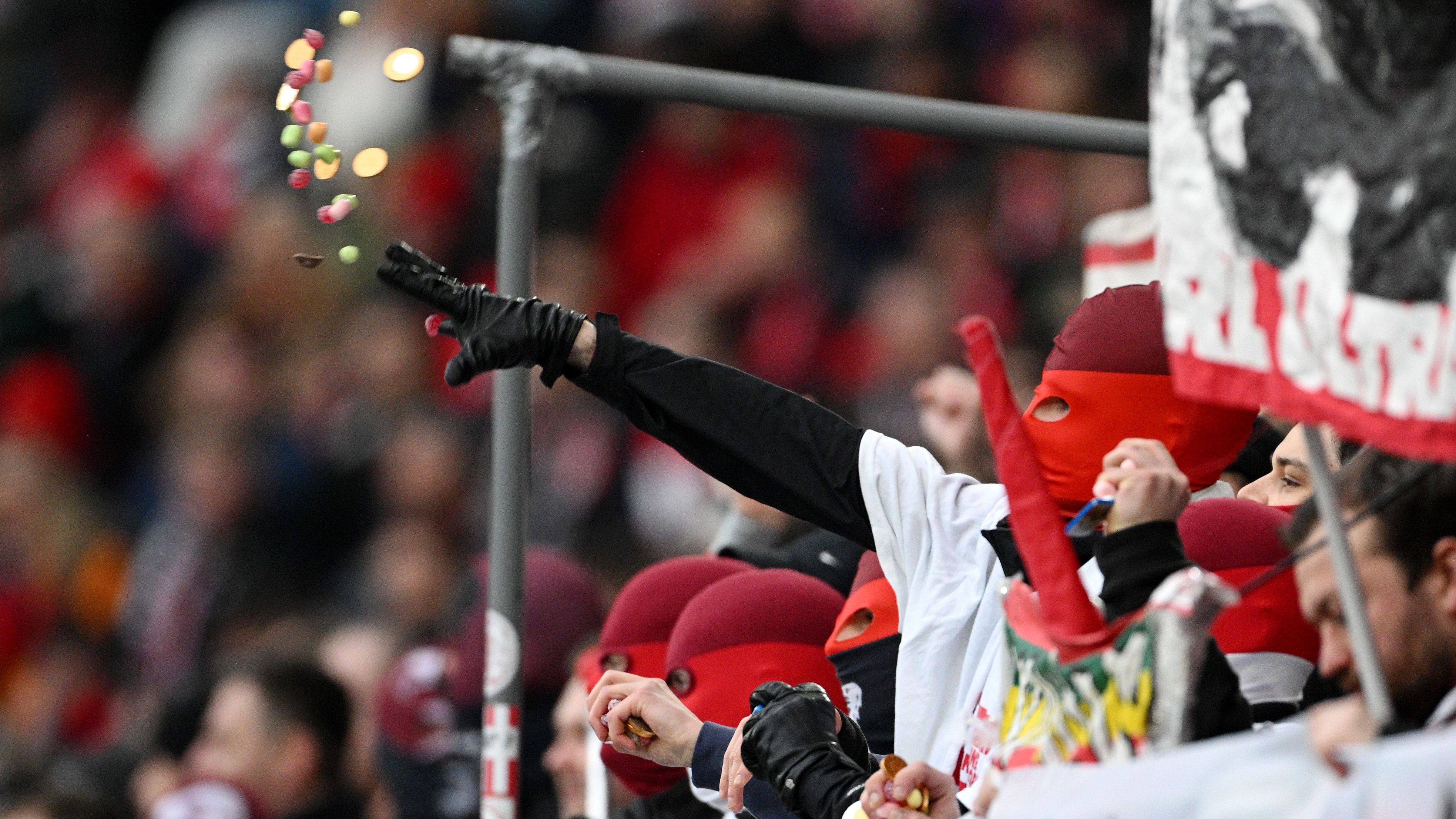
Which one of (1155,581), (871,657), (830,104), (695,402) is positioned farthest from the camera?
(830,104)

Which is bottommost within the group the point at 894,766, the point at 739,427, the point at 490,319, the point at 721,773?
the point at 721,773

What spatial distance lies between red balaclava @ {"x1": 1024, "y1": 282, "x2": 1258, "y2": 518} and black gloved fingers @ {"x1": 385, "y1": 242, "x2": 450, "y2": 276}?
818 mm

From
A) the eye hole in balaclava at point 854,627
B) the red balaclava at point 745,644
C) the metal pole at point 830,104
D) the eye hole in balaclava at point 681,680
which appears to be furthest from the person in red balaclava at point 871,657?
the metal pole at point 830,104

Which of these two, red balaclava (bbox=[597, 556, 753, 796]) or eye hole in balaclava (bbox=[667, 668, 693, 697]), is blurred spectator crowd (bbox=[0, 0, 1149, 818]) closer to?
red balaclava (bbox=[597, 556, 753, 796])

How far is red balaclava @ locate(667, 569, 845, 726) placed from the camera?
9.98ft

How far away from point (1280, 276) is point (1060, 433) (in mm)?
739

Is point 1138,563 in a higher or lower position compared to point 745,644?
higher

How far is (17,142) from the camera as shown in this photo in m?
7.74

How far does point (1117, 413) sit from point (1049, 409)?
108mm

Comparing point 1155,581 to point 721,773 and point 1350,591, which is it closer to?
point 1350,591

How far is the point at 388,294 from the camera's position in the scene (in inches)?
265

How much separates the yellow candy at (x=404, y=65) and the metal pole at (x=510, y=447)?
461 mm

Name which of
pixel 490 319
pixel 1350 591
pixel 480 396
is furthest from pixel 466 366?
pixel 480 396

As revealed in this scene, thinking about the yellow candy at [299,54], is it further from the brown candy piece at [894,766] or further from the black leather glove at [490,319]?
the brown candy piece at [894,766]
